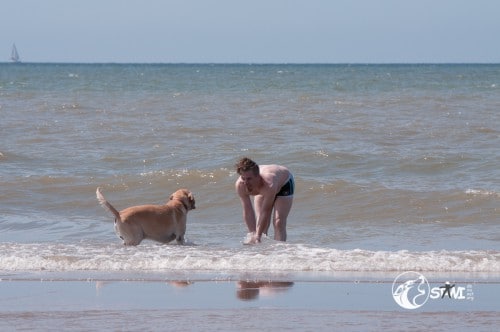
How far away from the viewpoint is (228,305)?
6371 mm

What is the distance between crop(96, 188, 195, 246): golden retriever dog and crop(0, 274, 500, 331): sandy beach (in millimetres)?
1343

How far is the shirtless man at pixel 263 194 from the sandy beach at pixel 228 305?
156 cm

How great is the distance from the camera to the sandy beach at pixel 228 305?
5.78m

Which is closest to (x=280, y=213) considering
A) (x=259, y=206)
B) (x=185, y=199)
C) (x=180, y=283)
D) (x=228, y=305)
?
(x=259, y=206)

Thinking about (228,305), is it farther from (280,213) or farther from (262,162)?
(262,162)

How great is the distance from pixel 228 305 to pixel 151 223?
2753 millimetres

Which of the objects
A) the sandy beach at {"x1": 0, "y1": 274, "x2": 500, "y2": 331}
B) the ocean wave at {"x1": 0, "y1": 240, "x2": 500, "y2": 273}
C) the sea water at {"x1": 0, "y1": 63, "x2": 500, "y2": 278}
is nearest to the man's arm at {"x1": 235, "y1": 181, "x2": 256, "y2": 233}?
the sea water at {"x1": 0, "y1": 63, "x2": 500, "y2": 278}

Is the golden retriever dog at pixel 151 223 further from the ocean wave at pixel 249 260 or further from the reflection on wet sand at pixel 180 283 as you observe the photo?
the reflection on wet sand at pixel 180 283

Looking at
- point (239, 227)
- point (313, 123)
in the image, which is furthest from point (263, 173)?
point (313, 123)

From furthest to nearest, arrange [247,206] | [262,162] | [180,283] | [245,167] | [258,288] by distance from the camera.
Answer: [262,162], [247,206], [245,167], [180,283], [258,288]

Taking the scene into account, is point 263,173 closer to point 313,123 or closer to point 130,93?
point 313,123

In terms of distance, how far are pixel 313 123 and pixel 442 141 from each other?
12.3ft

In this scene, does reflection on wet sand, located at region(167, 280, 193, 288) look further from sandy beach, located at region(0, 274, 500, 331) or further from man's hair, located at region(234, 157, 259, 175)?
man's hair, located at region(234, 157, 259, 175)

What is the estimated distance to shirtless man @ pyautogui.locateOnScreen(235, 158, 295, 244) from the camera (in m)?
8.88
